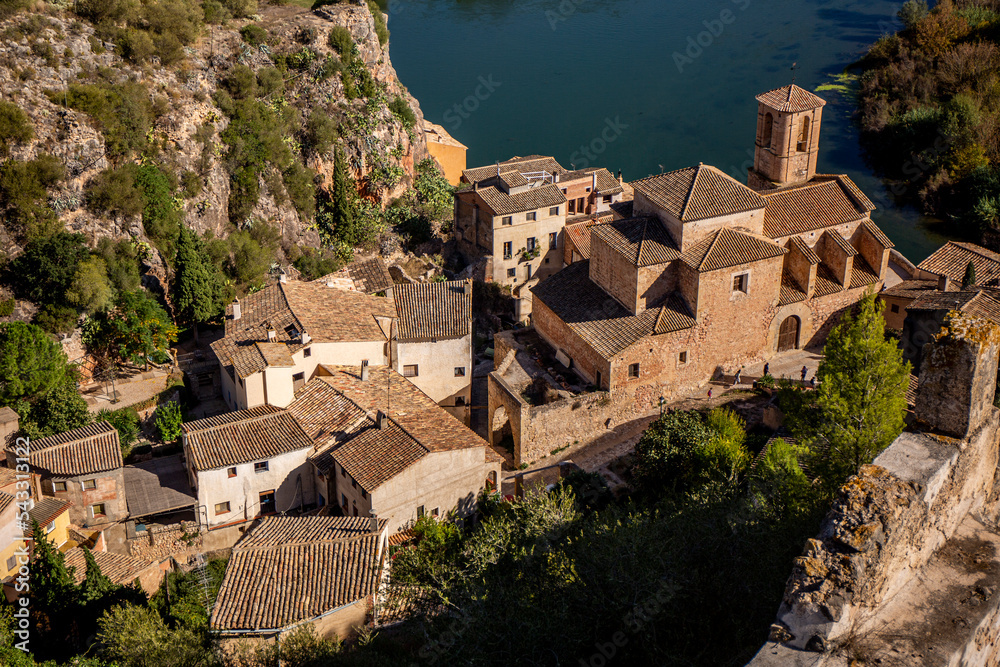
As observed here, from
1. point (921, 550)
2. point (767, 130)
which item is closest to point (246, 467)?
point (921, 550)

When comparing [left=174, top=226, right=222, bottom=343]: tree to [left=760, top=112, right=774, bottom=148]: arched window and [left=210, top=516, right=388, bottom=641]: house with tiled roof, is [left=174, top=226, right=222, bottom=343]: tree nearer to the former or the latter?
[left=210, top=516, right=388, bottom=641]: house with tiled roof

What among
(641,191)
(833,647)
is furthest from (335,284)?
(833,647)

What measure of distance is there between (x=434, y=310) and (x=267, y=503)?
8.94 metres

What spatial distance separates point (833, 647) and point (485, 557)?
32.9ft

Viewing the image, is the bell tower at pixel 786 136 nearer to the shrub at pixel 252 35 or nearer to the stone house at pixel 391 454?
the stone house at pixel 391 454

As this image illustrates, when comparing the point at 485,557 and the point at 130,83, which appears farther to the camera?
the point at 130,83

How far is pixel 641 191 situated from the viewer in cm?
3095

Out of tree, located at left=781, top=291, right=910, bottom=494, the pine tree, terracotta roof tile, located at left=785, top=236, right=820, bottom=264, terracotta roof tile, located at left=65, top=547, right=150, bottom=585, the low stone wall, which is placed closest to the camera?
the low stone wall

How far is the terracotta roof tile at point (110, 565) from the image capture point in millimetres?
23359

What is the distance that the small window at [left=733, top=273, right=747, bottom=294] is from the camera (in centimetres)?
2955

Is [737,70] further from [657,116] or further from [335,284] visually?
[335,284]

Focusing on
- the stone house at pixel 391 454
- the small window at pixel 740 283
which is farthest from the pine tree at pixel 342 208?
the small window at pixel 740 283

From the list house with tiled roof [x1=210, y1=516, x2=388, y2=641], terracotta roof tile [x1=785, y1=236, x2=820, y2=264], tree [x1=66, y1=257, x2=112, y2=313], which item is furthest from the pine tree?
house with tiled roof [x1=210, y1=516, x2=388, y2=641]

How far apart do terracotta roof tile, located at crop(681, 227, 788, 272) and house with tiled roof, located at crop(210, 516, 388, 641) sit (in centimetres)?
1303
